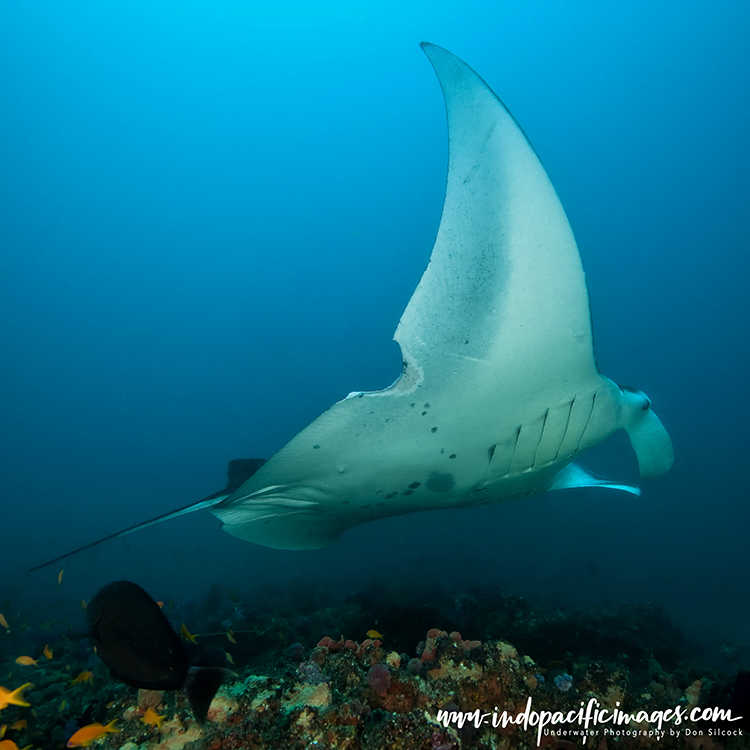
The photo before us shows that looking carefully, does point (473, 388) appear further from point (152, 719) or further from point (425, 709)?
point (152, 719)

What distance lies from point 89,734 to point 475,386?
252cm

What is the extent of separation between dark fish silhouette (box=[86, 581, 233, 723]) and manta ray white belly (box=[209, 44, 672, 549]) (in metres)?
0.79

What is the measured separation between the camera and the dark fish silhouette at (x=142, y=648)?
167cm

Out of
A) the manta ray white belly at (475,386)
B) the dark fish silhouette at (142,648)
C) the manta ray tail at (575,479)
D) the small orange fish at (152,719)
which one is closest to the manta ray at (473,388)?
the manta ray white belly at (475,386)

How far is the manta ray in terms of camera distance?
5.42 ft

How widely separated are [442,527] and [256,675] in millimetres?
32315

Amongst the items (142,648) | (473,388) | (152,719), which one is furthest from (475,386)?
(152,719)

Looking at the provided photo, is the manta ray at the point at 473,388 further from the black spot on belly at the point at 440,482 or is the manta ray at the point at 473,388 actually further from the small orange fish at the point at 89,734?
the small orange fish at the point at 89,734

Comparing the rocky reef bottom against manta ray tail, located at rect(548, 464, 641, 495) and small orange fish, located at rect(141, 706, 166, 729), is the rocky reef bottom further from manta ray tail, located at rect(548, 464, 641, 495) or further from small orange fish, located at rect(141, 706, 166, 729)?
manta ray tail, located at rect(548, 464, 641, 495)

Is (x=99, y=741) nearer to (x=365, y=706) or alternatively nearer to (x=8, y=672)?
(x=365, y=706)

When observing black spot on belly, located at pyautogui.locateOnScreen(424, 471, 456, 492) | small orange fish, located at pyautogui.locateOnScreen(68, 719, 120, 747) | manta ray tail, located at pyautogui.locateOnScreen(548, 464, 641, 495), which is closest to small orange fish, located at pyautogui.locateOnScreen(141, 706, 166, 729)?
small orange fish, located at pyautogui.locateOnScreen(68, 719, 120, 747)

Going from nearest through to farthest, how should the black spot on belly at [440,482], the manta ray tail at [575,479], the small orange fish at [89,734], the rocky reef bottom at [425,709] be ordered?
the rocky reef bottom at [425,709], the small orange fish at [89,734], the black spot on belly at [440,482], the manta ray tail at [575,479]

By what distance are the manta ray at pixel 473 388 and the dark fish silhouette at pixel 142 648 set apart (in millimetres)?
411

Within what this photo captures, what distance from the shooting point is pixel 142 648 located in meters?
1.74
